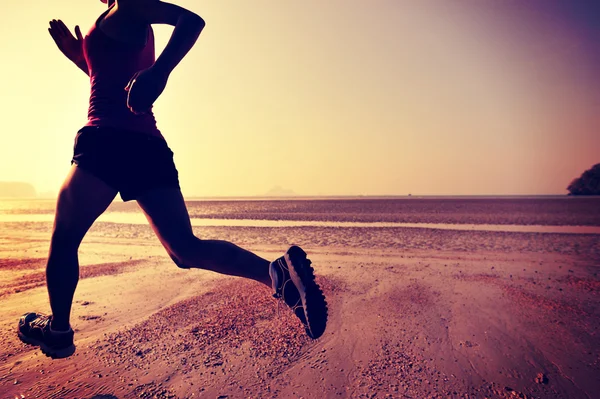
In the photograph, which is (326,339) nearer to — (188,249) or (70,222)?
(188,249)

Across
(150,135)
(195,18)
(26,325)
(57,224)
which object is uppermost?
(195,18)

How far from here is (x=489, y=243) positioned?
987 centimetres

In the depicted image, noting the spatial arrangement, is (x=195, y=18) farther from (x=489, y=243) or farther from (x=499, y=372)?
(x=489, y=243)

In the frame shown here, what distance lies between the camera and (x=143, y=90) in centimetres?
155

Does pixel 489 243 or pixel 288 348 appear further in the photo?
pixel 489 243

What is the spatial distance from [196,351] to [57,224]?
1.40m

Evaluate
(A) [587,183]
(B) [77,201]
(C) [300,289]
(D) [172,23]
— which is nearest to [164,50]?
(D) [172,23]

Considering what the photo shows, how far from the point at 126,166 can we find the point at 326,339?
2020 millimetres

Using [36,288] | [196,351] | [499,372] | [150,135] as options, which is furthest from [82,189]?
[36,288]

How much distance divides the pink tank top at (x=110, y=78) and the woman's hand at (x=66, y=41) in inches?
23.3

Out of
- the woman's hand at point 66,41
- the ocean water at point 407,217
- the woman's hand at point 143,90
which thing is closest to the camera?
the woman's hand at point 143,90

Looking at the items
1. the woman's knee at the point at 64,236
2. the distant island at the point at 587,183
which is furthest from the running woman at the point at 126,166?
the distant island at the point at 587,183

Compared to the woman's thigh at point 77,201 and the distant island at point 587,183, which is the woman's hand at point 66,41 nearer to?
the woman's thigh at point 77,201

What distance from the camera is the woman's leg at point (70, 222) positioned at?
1650 mm
